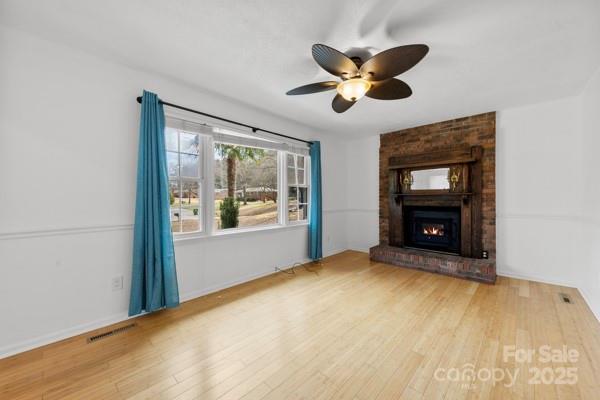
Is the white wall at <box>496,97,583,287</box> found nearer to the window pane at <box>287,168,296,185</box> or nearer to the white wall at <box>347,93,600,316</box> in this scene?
the white wall at <box>347,93,600,316</box>

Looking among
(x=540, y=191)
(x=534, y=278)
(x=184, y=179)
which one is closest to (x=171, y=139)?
(x=184, y=179)

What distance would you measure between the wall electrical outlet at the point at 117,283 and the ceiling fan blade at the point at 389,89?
3005 mm

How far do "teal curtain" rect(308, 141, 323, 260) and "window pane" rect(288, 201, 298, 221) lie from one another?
273 millimetres

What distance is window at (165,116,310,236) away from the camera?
9.38 ft

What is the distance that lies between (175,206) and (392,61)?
2.64m

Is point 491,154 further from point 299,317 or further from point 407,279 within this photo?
point 299,317

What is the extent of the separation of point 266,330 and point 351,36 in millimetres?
2600

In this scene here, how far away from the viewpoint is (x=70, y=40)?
2008 mm

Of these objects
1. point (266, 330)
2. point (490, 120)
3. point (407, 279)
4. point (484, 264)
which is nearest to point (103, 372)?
point (266, 330)

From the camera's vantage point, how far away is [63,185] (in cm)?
208

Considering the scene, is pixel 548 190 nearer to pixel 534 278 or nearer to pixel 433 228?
pixel 534 278

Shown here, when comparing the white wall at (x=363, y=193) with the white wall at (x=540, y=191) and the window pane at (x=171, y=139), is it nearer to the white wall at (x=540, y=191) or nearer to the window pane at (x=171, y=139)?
the white wall at (x=540, y=191)

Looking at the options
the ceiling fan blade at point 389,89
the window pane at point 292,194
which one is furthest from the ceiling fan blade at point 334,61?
the window pane at point 292,194

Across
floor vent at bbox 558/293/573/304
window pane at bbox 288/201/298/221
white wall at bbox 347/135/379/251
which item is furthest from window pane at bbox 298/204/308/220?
floor vent at bbox 558/293/573/304
